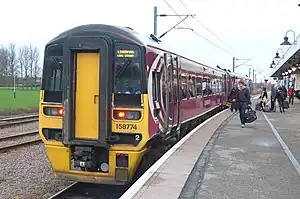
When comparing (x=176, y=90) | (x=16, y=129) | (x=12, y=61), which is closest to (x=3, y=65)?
(x=12, y=61)

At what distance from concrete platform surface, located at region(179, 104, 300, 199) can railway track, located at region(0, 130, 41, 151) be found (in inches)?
262

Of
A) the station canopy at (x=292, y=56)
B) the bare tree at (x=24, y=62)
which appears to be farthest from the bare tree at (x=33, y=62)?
the station canopy at (x=292, y=56)

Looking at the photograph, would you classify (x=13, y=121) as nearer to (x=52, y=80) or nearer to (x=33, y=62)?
(x=52, y=80)

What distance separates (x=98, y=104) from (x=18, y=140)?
966 centimetres

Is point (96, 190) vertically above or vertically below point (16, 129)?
below

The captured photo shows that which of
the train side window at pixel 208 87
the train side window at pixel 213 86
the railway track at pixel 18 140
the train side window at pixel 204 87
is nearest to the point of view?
the railway track at pixel 18 140

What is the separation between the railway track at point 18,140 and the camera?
558 inches

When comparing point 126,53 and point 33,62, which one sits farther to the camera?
point 33,62

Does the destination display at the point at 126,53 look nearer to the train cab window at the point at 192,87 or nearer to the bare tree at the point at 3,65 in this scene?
the train cab window at the point at 192,87

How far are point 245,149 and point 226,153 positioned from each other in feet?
3.05

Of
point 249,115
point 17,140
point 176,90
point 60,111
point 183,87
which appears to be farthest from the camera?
point 17,140

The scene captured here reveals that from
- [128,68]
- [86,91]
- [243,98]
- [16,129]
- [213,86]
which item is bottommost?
[16,129]

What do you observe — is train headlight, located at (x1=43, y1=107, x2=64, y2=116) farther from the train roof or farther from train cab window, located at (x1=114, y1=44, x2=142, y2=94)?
the train roof

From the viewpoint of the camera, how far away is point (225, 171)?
24.5 feet
